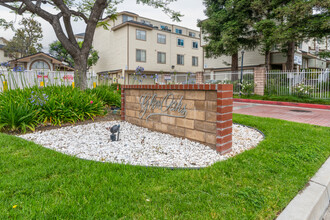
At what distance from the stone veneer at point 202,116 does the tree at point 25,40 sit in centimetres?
3629

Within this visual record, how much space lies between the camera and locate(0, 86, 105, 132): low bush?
15.2ft

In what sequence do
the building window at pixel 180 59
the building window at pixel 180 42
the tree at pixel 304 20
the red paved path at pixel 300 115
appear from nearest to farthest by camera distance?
the red paved path at pixel 300 115
the tree at pixel 304 20
the building window at pixel 180 42
the building window at pixel 180 59

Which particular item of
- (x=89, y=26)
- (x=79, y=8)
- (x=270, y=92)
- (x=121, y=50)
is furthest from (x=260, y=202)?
(x=121, y=50)

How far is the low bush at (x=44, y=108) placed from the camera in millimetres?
4641

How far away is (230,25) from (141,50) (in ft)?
39.9

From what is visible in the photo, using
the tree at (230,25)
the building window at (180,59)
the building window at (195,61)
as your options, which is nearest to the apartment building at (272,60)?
the tree at (230,25)

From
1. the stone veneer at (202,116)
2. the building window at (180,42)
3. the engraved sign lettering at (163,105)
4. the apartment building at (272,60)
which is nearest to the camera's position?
the stone veneer at (202,116)

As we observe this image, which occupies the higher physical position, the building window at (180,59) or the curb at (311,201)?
the building window at (180,59)

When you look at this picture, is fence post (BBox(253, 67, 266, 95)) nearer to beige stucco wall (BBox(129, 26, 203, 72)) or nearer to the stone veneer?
the stone veneer

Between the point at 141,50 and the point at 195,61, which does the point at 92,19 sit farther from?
the point at 195,61

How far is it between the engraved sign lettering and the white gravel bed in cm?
44

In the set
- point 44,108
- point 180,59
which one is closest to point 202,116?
point 44,108

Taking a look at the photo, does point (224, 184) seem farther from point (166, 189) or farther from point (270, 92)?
point (270, 92)

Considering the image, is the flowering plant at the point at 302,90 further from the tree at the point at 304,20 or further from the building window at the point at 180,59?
the building window at the point at 180,59
